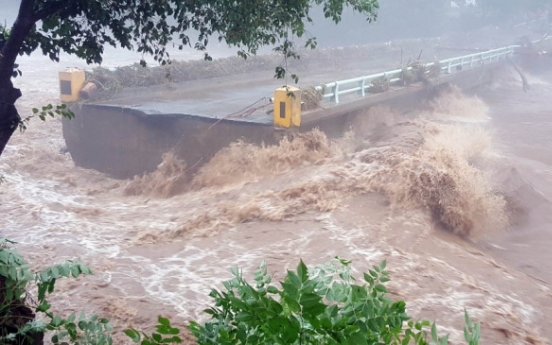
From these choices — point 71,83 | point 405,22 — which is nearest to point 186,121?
point 71,83

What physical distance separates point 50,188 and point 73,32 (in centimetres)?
786

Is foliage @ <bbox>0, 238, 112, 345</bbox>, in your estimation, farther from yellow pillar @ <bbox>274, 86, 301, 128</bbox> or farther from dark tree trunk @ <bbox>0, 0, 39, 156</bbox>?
yellow pillar @ <bbox>274, 86, 301, 128</bbox>

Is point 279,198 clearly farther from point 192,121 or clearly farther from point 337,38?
point 337,38

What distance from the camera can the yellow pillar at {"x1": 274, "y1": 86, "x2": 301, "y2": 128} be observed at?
11.1 metres

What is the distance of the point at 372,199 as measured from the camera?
30.9 feet

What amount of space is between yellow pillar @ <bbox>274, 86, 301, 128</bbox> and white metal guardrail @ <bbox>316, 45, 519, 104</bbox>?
4.71 ft

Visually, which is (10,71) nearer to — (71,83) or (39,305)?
(39,305)

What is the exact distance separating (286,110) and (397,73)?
6599 millimetres

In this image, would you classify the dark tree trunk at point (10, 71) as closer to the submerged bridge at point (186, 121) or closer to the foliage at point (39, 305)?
the foliage at point (39, 305)

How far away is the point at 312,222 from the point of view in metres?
8.75

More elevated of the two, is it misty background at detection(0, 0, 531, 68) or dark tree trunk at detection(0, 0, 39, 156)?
misty background at detection(0, 0, 531, 68)

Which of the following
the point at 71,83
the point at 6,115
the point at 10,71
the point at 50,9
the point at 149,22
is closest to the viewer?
the point at 6,115

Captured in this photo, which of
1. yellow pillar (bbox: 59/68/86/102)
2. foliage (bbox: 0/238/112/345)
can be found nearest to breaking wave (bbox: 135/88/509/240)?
yellow pillar (bbox: 59/68/86/102)

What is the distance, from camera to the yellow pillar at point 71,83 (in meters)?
13.3
